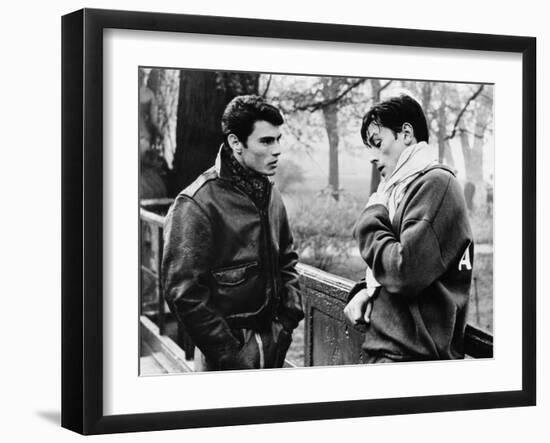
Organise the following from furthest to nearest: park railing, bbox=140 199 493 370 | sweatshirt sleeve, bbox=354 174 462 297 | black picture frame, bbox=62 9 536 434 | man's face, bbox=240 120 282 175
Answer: sweatshirt sleeve, bbox=354 174 462 297 < man's face, bbox=240 120 282 175 < park railing, bbox=140 199 493 370 < black picture frame, bbox=62 9 536 434

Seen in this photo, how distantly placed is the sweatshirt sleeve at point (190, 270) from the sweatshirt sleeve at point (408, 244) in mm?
498

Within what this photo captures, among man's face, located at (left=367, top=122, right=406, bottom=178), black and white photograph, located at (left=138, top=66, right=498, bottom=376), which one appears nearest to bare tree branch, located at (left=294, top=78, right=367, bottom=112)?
black and white photograph, located at (left=138, top=66, right=498, bottom=376)

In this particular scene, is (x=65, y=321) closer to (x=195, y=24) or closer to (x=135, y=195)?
(x=135, y=195)

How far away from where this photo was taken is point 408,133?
3.96 meters

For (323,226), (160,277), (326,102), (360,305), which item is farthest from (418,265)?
(160,277)

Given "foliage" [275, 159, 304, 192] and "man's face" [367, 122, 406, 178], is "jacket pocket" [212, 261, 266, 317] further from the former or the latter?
"man's face" [367, 122, 406, 178]

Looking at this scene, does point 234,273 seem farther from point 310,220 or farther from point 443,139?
point 443,139

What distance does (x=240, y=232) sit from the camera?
3719mm

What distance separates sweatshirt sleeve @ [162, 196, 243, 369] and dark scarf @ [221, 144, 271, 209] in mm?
146

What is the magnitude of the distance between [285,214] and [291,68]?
431mm

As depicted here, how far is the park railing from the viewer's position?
3633mm

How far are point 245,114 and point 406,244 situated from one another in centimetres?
64

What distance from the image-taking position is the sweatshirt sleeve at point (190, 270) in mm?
3654

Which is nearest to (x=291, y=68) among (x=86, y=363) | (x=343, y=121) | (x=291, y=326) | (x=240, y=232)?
(x=343, y=121)
